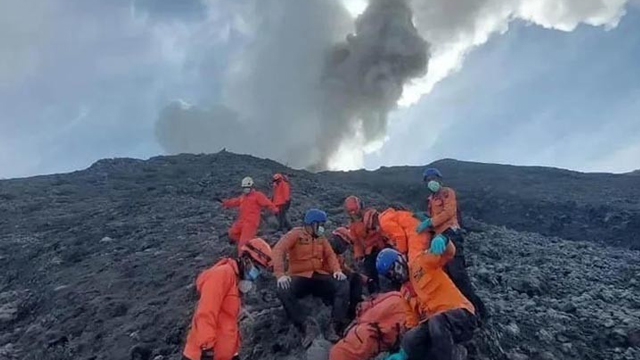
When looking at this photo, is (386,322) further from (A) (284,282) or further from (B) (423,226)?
(B) (423,226)

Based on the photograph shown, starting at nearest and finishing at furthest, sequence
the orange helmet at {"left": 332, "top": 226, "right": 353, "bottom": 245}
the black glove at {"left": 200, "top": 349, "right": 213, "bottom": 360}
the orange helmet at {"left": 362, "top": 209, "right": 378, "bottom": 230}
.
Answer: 1. the black glove at {"left": 200, "top": 349, "right": 213, "bottom": 360}
2. the orange helmet at {"left": 362, "top": 209, "right": 378, "bottom": 230}
3. the orange helmet at {"left": 332, "top": 226, "right": 353, "bottom": 245}

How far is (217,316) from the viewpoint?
7156 mm

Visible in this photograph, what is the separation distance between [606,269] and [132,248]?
1083 cm

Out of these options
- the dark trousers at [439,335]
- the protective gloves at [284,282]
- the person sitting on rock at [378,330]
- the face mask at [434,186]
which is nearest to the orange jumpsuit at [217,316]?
the person sitting on rock at [378,330]

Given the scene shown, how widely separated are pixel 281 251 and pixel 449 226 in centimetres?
252

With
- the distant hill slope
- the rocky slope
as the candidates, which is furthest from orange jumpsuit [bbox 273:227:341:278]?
the distant hill slope

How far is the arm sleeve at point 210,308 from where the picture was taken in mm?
7004

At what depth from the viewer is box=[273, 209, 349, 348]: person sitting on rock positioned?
8853 millimetres

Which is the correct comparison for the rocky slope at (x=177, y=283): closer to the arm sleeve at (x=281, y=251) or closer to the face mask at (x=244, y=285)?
the arm sleeve at (x=281, y=251)

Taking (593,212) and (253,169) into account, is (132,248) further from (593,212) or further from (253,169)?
(593,212)

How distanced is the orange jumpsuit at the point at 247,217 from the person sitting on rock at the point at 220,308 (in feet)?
18.6

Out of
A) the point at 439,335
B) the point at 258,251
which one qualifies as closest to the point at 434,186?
the point at 258,251

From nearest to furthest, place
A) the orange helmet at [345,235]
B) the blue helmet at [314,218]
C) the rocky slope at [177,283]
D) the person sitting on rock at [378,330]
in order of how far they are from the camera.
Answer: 1. the person sitting on rock at [378,330]
2. the blue helmet at [314,218]
3. the rocky slope at [177,283]
4. the orange helmet at [345,235]

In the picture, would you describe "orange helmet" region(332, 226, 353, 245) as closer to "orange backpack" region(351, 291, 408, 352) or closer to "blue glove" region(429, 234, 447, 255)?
"orange backpack" region(351, 291, 408, 352)
